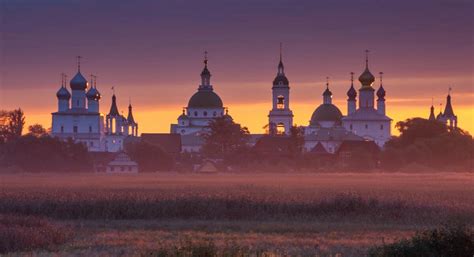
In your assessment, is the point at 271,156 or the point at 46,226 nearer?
the point at 46,226

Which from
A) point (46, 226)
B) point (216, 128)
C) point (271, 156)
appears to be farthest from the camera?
point (216, 128)

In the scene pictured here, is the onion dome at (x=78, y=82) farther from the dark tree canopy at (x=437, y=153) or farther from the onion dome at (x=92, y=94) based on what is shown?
the dark tree canopy at (x=437, y=153)

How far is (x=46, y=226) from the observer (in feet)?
114

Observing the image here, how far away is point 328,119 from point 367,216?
15227 centimetres

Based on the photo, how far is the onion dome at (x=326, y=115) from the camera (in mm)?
195625

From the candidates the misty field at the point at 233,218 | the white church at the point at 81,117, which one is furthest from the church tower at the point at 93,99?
the misty field at the point at 233,218

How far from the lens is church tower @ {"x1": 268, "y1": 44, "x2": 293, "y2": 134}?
186 meters

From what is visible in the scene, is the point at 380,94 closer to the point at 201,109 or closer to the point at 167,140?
the point at 201,109

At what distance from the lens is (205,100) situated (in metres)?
195

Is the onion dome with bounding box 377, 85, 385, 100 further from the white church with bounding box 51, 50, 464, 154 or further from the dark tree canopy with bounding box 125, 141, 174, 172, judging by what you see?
the dark tree canopy with bounding box 125, 141, 174, 172

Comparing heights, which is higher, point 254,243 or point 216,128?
point 216,128

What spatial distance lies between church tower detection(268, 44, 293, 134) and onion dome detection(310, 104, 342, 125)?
8467mm

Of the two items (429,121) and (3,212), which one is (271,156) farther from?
(3,212)

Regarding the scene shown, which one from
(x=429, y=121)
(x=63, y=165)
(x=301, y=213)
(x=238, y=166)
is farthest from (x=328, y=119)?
(x=301, y=213)
